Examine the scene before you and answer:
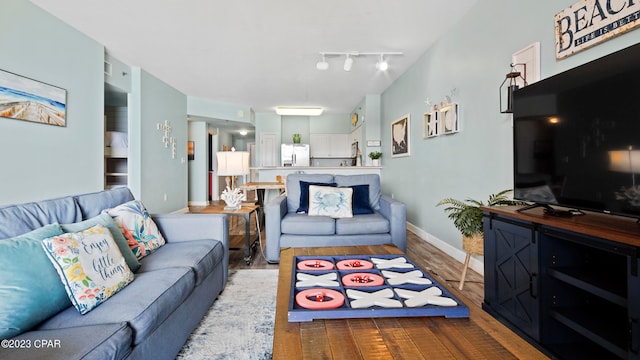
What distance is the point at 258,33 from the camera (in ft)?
11.3

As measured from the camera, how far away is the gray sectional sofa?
0.98 meters

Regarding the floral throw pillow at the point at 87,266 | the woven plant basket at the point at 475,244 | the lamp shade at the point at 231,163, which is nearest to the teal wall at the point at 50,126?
the lamp shade at the point at 231,163

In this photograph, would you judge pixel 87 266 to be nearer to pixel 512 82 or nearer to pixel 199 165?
pixel 512 82

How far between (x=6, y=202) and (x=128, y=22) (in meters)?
2.13

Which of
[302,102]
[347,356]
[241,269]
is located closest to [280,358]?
[347,356]

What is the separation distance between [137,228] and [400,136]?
413cm

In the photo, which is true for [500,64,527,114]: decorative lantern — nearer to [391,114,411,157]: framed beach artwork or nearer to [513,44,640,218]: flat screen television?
[513,44,640,218]: flat screen television

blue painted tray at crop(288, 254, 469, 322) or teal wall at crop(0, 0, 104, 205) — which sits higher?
teal wall at crop(0, 0, 104, 205)

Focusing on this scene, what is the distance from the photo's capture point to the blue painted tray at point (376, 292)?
1082 mm

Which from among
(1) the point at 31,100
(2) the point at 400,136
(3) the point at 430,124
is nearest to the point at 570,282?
(3) the point at 430,124

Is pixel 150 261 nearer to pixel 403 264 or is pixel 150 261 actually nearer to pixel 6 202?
pixel 403 264

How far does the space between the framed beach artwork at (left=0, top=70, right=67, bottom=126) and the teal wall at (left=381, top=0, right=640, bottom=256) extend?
4.30 metres

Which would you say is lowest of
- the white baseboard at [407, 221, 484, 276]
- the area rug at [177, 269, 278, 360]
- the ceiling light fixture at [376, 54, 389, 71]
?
the area rug at [177, 269, 278, 360]

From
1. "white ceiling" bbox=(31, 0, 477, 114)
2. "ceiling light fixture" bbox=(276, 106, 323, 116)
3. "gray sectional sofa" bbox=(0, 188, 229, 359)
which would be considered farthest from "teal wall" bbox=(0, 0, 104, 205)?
"ceiling light fixture" bbox=(276, 106, 323, 116)
